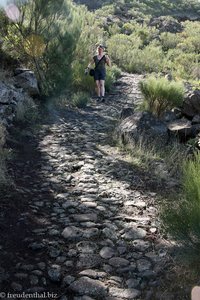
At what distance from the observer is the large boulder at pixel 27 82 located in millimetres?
9684

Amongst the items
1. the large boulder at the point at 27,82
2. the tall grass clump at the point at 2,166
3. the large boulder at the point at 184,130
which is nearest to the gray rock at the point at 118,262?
the tall grass clump at the point at 2,166

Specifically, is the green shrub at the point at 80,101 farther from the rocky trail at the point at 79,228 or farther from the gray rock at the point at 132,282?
the gray rock at the point at 132,282

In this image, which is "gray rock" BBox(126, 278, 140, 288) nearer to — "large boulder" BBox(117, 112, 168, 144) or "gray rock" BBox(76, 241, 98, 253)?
"gray rock" BBox(76, 241, 98, 253)

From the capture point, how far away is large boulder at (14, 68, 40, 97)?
9684 millimetres

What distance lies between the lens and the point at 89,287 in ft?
9.88

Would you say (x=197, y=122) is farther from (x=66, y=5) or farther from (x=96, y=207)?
(x=66, y=5)

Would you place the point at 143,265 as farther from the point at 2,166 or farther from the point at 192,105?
the point at 192,105

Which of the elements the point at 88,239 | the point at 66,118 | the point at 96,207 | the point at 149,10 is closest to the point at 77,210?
the point at 96,207

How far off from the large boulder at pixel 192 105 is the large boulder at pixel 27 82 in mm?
4066

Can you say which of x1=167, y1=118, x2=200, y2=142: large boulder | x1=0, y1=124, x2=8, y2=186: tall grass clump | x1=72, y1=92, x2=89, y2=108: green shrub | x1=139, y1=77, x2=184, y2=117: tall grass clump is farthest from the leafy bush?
x1=0, y1=124, x2=8, y2=186: tall grass clump

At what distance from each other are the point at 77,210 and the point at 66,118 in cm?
501

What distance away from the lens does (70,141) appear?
7172 mm

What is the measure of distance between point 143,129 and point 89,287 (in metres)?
4.29

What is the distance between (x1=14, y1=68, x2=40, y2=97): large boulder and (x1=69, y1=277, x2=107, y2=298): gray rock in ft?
23.7
